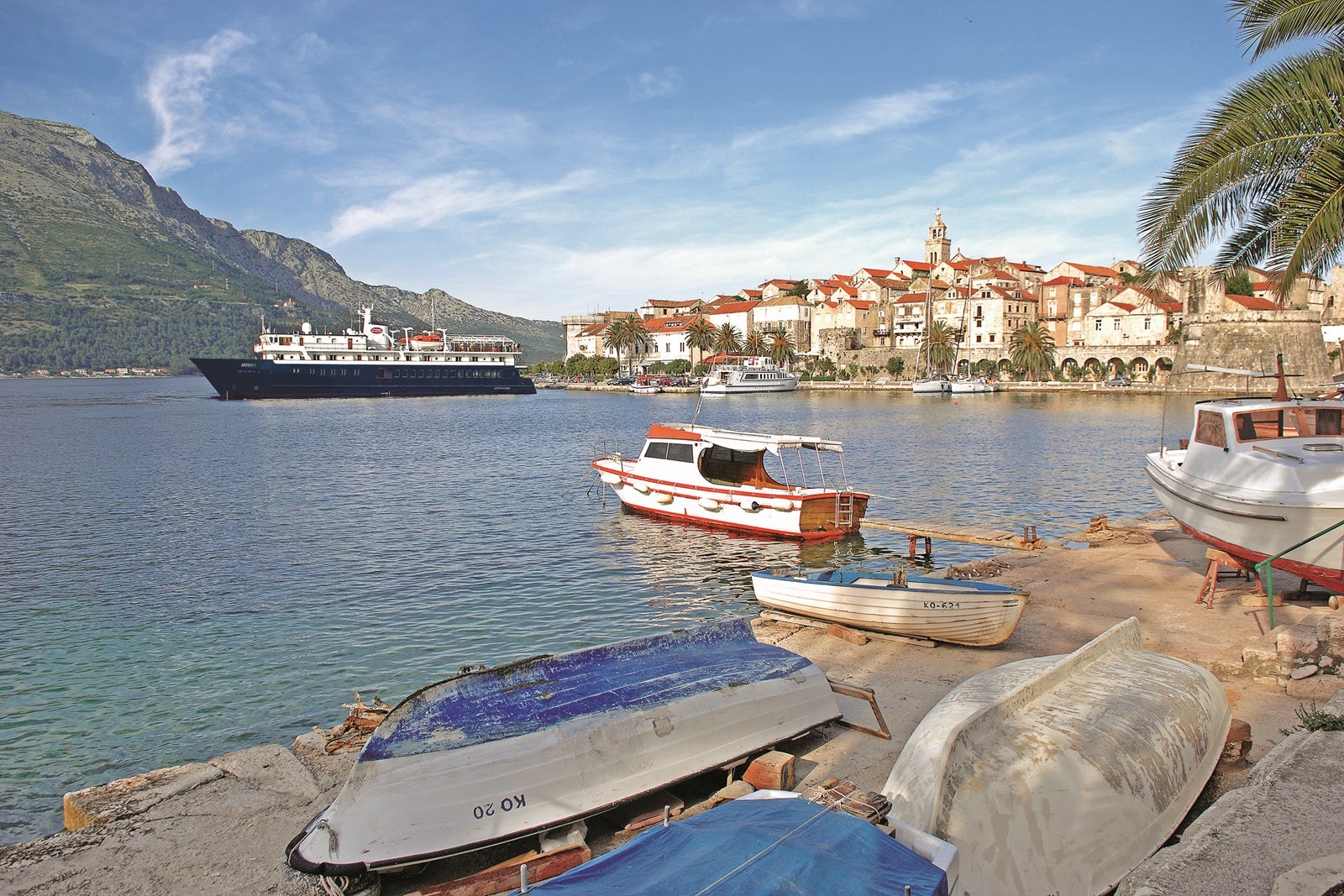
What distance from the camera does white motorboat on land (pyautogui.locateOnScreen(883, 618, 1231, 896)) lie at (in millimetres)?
5312

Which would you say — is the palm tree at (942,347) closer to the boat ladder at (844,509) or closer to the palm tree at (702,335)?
the palm tree at (702,335)

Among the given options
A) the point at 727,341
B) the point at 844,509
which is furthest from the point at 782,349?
the point at 844,509

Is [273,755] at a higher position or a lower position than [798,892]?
lower

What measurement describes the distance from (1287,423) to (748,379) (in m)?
103

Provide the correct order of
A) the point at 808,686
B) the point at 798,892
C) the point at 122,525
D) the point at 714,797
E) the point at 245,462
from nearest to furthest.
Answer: the point at 798,892, the point at 714,797, the point at 808,686, the point at 122,525, the point at 245,462

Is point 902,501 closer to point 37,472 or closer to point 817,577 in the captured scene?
point 817,577

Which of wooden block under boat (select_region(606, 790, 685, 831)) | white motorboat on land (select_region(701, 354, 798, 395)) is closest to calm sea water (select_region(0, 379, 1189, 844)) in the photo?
wooden block under boat (select_region(606, 790, 685, 831))

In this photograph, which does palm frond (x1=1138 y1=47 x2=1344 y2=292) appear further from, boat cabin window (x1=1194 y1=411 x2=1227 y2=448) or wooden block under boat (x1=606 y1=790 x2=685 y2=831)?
wooden block under boat (x1=606 y1=790 x2=685 y2=831)

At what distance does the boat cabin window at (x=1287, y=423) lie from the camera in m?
13.6

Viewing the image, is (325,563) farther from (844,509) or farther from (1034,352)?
(1034,352)

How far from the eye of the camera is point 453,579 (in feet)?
60.1

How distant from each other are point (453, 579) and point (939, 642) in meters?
11.0

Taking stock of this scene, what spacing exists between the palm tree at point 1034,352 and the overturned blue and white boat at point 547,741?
11409cm

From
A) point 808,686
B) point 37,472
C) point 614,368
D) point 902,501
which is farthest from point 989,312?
point 808,686
